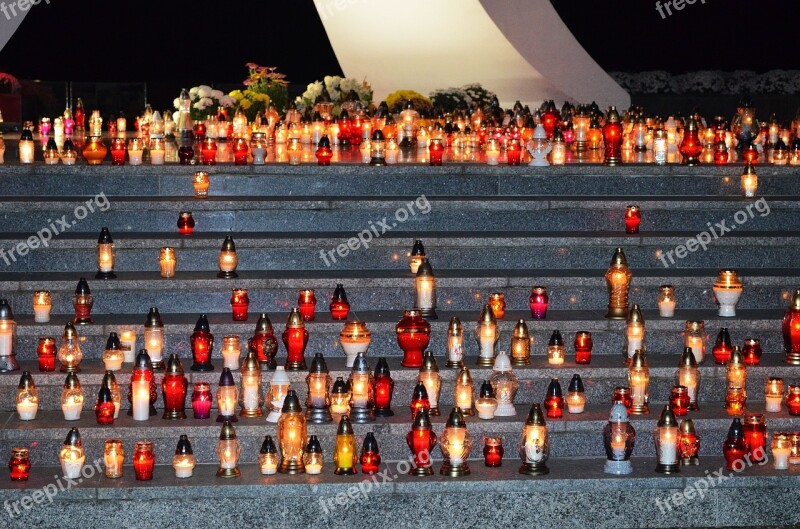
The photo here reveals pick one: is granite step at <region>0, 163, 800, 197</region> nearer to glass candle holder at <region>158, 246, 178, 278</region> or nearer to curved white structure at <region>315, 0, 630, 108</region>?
glass candle holder at <region>158, 246, 178, 278</region>

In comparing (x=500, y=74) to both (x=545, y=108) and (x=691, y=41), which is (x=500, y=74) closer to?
(x=545, y=108)

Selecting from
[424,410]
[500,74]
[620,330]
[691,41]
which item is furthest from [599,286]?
[691,41]

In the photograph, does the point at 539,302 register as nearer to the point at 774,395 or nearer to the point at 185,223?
the point at 774,395

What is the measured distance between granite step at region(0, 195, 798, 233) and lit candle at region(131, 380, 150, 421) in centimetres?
172

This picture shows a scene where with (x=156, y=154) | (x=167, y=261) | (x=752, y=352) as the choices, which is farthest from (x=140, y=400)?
(x=752, y=352)

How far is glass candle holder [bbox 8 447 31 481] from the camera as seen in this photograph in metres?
6.98

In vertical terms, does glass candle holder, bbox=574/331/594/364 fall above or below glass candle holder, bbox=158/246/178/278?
below

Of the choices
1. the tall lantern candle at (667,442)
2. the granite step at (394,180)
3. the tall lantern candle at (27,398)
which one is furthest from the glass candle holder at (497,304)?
the tall lantern candle at (27,398)

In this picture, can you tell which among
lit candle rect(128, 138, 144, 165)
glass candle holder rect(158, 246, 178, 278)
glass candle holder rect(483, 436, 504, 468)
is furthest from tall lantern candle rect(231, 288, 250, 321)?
lit candle rect(128, 138, 144, 165)

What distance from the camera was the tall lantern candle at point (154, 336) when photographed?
758 cm

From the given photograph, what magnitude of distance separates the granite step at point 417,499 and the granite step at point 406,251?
5.07 feet

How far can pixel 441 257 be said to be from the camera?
8609mm

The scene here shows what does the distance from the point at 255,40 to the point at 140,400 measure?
12851 millimetres

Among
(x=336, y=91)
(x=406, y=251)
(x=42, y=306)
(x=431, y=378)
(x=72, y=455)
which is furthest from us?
(x=336, y=91)
